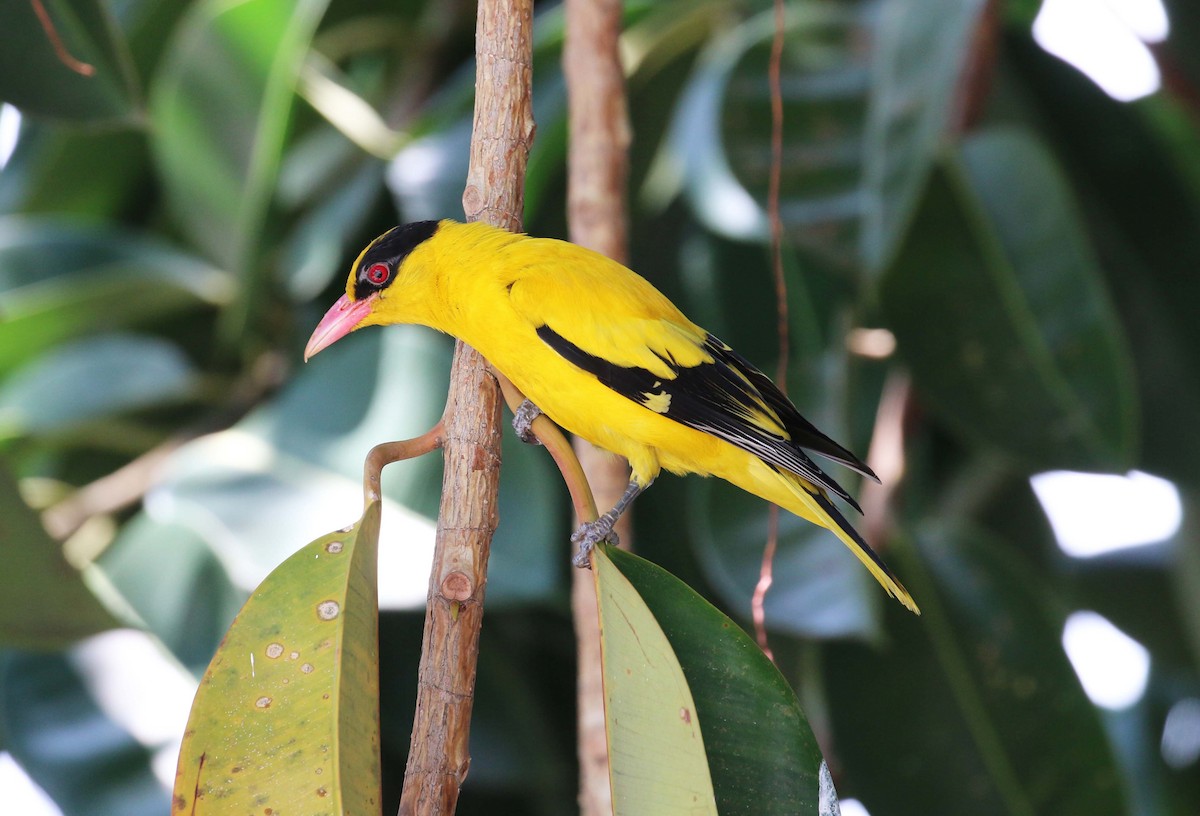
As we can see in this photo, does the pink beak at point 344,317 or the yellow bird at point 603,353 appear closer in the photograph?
the yellow bird at point 603,353

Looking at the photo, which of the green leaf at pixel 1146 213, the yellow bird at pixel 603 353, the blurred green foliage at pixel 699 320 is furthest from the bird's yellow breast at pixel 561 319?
the green leaf at pixel 1146 213

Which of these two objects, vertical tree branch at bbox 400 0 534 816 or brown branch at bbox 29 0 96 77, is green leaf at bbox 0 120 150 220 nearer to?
brown branch at bbox 29 0 96 77

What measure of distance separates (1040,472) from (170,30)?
2.26 meters

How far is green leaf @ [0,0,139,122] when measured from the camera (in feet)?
4.98

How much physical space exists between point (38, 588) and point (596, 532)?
1054 millimetres

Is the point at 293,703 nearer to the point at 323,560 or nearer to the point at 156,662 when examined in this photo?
the point at 323,560

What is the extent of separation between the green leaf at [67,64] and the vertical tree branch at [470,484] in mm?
639

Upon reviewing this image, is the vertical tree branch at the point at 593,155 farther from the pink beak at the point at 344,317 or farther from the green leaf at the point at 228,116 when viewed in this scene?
the green leaf at the point at 228,116

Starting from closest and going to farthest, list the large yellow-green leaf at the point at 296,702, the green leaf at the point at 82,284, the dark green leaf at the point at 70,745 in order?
the large yellow-green leaf at the point at 296,702 < the dark green leaf at the point at 70,745 < the green leaf at the point at 82,284

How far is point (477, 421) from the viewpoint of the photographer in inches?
46.2

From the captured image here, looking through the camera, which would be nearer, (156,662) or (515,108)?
(515,108)

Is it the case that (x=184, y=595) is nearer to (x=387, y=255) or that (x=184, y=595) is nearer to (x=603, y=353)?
(x=387, y=255)

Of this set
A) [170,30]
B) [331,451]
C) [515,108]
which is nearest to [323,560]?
[515,108]

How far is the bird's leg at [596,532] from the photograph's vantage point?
115 centimetres
